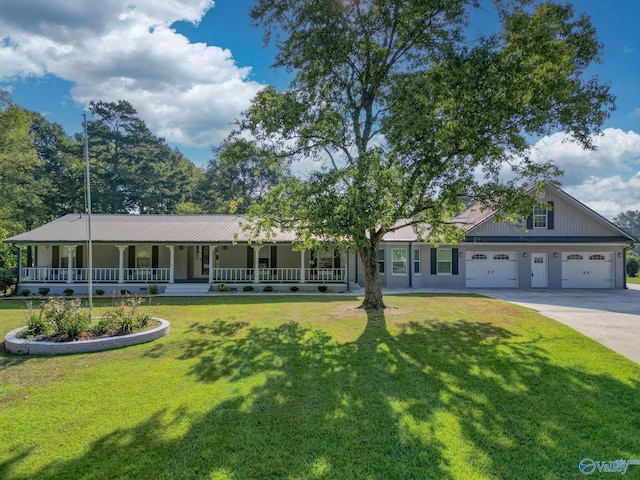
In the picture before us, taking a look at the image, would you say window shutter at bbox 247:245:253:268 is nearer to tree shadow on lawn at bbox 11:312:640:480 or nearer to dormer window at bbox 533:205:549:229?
tree shadow on lawn at bbox 11:312:640:480

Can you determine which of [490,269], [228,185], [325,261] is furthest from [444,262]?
[228,185]

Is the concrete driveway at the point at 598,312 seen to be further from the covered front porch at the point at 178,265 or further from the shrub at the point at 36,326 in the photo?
the shrub at the point at 36,326

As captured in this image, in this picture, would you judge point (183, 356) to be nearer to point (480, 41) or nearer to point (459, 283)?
point (480, 41)

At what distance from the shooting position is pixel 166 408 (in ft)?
15.7

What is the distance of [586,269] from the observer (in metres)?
19.4

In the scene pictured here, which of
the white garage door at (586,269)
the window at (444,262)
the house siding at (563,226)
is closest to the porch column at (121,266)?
the window at (444,262)

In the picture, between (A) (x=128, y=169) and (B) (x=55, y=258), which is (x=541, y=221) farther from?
(A) (x=128, y=169)

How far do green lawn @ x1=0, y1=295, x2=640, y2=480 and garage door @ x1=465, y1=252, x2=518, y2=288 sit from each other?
10864 millimetres

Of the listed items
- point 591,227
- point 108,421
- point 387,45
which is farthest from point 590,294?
point 108,421

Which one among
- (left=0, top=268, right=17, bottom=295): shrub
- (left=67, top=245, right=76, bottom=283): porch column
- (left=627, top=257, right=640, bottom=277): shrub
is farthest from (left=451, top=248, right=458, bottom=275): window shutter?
(left=0, top=268, right=17, bottom=295): shrub

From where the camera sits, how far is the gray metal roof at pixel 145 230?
17.3 meters

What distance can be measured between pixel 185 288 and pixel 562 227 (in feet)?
68.4

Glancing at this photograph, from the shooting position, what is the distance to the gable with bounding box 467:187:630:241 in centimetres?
1900

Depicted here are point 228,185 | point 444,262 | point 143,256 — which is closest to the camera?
point 143,256
